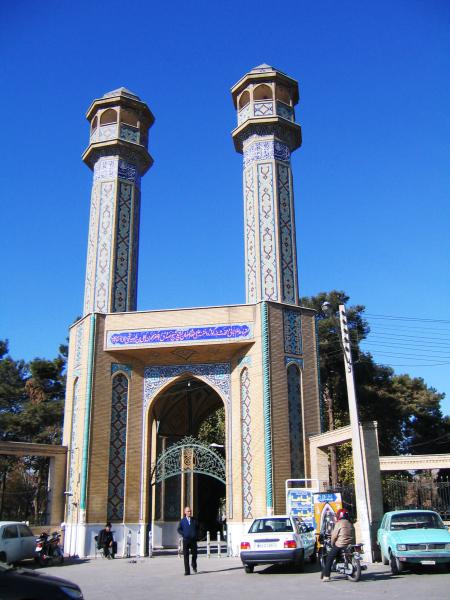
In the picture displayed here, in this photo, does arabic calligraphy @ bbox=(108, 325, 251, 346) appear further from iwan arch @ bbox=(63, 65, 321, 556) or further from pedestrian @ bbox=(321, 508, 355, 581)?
pedestrian @ bbox=(321, 508, 355, 581)

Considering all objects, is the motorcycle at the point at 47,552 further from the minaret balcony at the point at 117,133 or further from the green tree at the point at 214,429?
the green tree at the point at 214,429

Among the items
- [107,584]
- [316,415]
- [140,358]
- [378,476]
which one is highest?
[140,358]

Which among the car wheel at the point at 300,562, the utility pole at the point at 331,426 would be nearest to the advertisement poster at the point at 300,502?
the car wheel at the point at 300,562

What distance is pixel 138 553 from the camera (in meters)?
17.9

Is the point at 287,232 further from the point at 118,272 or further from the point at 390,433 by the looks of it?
the point at 390,433

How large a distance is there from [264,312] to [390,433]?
56.5ft

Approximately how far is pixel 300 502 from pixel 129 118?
15.1m

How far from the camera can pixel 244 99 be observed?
22.5 meters

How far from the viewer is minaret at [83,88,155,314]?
2058 centimetres

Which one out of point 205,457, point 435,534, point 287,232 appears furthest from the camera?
point 287,232

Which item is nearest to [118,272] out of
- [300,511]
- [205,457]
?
[205,457]

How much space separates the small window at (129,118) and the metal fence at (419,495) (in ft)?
52.6

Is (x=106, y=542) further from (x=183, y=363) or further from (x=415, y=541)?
(x=415, y=541)

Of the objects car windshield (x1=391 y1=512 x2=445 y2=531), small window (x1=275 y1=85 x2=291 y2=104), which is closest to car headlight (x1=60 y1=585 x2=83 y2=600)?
car windshield (x1=391 y1=512 x2=445 y2=531)
